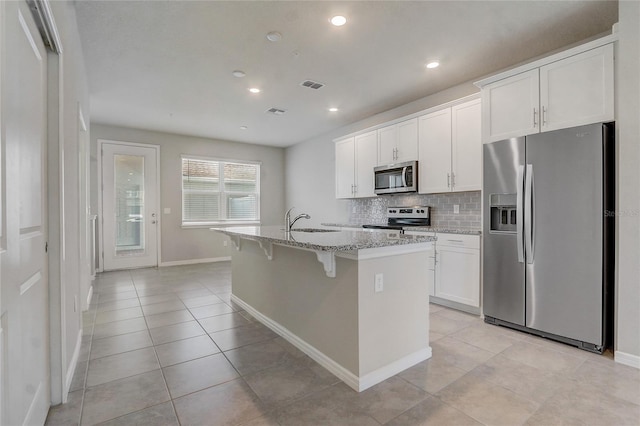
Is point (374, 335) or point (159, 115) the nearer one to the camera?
point (374, 335)

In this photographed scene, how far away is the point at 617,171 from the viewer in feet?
7.56

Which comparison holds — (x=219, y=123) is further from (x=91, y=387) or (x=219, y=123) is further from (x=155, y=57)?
(x=91, y=387)

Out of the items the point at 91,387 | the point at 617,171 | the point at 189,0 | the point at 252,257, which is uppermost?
the point at 189,0

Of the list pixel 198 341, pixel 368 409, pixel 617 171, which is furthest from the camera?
pixel 198 341

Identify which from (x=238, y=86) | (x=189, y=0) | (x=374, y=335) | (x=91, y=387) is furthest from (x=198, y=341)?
(x=238, y=86)

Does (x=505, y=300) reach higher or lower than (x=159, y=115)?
lower

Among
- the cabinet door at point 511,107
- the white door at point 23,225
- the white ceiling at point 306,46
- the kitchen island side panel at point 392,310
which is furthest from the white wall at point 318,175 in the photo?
the white door at point 23,225

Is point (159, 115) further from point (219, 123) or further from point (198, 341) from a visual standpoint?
point (198, 341)

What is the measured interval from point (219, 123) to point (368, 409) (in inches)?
202

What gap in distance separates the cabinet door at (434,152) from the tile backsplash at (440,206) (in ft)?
0.96

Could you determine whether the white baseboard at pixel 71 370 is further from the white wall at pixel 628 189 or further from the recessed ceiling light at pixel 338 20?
the white wall at pixel 628 189

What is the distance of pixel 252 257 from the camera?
336cm

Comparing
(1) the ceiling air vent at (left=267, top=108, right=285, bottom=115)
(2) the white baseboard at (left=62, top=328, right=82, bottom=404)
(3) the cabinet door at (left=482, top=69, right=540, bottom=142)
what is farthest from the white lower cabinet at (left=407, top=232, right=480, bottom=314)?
(2) the white baseboard at (left=62, top=328, right=82, bottom=404)

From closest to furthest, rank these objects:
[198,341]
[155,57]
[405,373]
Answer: [405,373], [198,341], [155,57]
